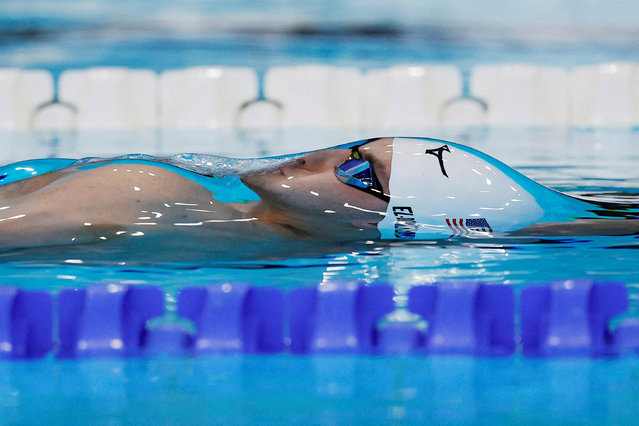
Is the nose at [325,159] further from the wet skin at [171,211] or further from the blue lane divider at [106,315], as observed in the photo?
the blue lane divider at [106,315]

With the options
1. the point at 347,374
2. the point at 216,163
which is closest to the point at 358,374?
the point at 347,374

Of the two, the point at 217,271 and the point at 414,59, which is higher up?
the point at 414,59

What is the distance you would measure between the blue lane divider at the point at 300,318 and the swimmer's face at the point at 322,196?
66cm

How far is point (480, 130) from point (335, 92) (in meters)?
1.54

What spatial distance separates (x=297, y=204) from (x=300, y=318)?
85 centimetres

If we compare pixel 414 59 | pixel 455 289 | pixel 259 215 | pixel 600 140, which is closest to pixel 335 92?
pixel 600 140

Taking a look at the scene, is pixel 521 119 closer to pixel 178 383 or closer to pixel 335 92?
pixel 335 92

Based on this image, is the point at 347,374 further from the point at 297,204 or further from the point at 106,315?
the point at 297,204

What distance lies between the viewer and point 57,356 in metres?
2.08

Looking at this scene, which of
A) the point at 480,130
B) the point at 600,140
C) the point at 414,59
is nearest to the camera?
the point at 600,140

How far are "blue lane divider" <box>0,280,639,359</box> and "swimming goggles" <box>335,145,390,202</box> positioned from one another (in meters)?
0.85

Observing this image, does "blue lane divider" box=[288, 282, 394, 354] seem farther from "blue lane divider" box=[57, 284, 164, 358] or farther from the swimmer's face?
the swimmer's face

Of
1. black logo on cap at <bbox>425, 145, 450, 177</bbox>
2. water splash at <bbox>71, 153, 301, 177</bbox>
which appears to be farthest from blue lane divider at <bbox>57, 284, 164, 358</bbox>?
black logo on cap at <bbox>425, 145, 450, 177</bbox>

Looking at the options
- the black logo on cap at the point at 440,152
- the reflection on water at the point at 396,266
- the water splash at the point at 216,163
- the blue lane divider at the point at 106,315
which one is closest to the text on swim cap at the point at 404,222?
the reflection on water at the point at 396,266
